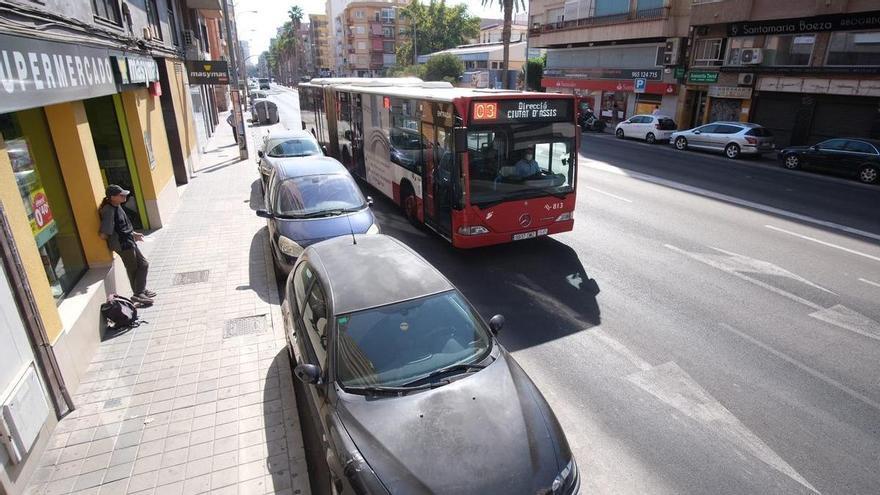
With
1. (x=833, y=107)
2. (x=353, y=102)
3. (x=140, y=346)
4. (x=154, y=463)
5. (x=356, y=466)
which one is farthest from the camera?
(x=833, y=107)

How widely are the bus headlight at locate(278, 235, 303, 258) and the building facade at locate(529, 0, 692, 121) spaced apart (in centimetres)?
2910

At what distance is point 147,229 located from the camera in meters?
10.9

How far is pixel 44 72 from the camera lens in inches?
213

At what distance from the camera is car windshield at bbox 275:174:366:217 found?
8.30 metres

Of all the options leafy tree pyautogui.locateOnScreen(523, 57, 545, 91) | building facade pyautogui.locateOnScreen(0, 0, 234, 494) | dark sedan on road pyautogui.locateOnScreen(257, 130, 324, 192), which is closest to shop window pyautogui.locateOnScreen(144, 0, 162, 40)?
building facade pyautogui.locateOnScreen(0, 0, 234, 494)

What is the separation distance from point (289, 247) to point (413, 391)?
14.8 feet

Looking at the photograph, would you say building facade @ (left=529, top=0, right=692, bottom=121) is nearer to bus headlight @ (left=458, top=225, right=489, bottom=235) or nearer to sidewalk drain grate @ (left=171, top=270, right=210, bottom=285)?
bus headlight @ (left=458, top=225, right=489, bottom=235)

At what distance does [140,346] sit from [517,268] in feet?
19.7

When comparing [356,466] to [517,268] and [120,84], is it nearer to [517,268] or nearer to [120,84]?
[517,268]

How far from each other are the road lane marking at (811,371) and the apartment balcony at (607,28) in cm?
2832

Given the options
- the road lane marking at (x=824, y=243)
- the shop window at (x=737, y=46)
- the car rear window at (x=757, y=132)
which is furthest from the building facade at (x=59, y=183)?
the shop window at (x=737, y=46)

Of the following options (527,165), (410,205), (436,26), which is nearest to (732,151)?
(527,165)

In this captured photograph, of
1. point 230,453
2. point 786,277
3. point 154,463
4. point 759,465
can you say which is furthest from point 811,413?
point 154,463

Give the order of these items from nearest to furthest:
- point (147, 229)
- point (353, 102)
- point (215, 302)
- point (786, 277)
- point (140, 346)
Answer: point (140, 346)
point (215, 302)
point (786, 277)
point (147, 229)
point (353, 102)
